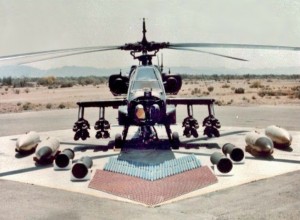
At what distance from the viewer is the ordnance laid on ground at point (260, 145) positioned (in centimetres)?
1652

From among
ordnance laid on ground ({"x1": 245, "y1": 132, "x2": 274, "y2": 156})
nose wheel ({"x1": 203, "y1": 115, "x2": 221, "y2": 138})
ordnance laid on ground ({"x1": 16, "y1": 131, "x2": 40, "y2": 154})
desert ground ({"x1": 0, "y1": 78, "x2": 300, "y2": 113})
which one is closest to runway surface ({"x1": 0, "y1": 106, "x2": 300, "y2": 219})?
ordnance laid on ground ({"x1": 245, "y1": 132, "x2": 274, "y2": 156})

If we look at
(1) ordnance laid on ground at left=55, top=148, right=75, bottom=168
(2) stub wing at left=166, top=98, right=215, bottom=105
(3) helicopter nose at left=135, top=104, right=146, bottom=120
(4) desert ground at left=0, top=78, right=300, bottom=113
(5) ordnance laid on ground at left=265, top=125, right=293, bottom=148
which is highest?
(4) desert ground at left=0, top=78, right=300, bottom=113

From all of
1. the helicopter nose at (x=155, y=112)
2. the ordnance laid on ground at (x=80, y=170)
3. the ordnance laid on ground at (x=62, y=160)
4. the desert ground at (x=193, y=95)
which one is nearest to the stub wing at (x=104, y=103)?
the helicopter nose at (x=155, y=112)

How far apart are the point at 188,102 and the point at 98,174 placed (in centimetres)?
720

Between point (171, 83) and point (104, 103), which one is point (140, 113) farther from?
point (171, 83)

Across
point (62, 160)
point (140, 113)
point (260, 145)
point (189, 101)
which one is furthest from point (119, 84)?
point (260, 145)

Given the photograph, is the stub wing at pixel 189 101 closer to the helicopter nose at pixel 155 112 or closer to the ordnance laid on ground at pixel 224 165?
the helicopter nose at pixel 155 112

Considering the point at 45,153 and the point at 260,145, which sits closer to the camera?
the point at 45,153

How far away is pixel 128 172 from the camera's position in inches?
545

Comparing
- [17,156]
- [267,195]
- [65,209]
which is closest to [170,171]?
[267,195]

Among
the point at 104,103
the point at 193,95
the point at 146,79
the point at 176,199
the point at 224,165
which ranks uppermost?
the point at 193,95

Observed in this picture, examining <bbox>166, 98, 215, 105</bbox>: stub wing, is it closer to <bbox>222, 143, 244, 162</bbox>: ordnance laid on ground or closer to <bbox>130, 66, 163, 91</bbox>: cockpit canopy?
<bbox>130, 66, 163, 91</bbox>: cockpit canopy

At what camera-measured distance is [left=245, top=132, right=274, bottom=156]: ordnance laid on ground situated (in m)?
16.5

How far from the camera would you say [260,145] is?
16.6m
